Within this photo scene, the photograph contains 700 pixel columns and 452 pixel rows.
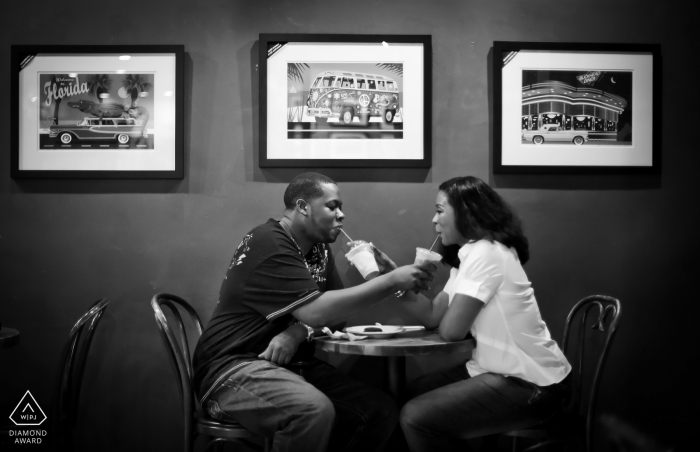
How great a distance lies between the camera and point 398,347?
201cm

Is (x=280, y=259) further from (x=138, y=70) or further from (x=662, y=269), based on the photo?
(x=662, y=269)

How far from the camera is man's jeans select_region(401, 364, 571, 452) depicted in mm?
2002

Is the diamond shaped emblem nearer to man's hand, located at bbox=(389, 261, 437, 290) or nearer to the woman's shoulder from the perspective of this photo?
man's hand, located at bbox=(389, 261, 437, 290)

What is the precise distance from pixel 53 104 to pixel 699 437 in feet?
12.5

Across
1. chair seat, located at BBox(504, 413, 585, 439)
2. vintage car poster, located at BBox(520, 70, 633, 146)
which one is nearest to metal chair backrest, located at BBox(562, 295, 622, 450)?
chair seat, located at BBox(504, 413, 585, 439)

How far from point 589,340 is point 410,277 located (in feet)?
4.33

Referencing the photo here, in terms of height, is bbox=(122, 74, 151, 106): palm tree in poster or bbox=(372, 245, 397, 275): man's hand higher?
bbox=(122, 74, 151, 106): palm tree in poster

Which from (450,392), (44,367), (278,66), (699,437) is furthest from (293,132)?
(699,437)

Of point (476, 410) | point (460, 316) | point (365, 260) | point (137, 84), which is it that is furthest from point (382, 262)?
point (137, 84)

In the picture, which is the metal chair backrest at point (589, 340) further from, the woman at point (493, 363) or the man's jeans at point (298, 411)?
the man's jeans at point (298, 411)

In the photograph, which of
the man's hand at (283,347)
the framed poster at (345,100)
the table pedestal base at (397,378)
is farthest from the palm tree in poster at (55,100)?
the table pedestal base at (397,378)

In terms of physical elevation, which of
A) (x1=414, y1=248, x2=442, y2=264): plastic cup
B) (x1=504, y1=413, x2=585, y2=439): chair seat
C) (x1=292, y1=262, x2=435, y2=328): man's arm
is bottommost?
(x1=504, y1=413, x2=585, y2=439): chair seat

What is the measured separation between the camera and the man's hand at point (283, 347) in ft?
7.07

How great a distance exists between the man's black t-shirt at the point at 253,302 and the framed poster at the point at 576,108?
1.36 m
